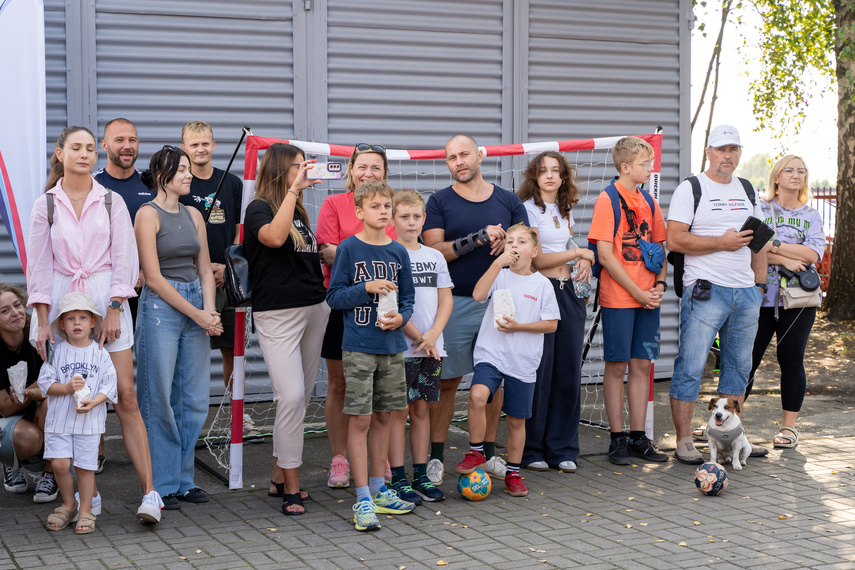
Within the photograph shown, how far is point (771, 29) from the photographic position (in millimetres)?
20062

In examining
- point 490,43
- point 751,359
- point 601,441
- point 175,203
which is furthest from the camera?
point 490,43

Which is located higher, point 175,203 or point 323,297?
point 175,203

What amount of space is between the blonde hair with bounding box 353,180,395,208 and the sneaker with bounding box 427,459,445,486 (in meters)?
1.68

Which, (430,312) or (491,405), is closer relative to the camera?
(430,312)

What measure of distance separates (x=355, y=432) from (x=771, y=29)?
18.8 metres

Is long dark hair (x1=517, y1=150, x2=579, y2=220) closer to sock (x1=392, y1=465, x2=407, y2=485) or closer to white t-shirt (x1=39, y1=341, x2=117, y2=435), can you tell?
sock (x1=392, y1=465, x2=407, y2=485)

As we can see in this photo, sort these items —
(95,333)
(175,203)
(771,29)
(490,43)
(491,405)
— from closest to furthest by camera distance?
1. (95,333)
2. (175,203)
3. (491,405)
4. (490,43)
5. (771,29)

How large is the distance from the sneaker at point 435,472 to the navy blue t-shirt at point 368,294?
0.96m

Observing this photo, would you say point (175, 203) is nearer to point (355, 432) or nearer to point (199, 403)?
point (199, 403)

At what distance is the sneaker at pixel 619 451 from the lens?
5.80m

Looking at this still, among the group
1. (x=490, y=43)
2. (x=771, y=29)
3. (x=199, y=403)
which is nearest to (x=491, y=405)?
(x=199, y=403)

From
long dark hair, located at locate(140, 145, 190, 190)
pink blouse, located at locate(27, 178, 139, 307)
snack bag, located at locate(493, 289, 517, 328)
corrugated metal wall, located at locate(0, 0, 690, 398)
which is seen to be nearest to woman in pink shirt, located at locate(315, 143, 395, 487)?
snack bag, located at locate(493, 289, 517, 328)

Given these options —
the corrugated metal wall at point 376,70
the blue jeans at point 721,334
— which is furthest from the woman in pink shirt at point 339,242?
the corrugated metal wall at point 376,70

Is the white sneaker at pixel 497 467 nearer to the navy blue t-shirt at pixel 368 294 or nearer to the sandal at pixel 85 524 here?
the navy blue t-shirt at pixel 368 294
